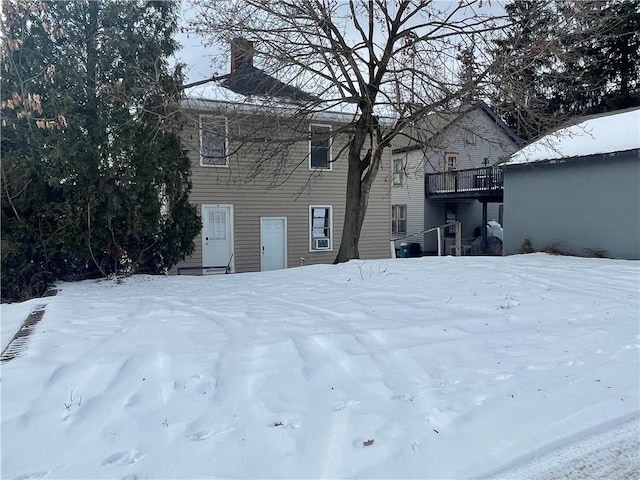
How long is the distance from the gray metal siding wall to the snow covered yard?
20.9 ft

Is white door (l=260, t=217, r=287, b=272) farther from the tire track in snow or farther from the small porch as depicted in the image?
the tire track in snow

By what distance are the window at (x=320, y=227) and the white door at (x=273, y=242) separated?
94 cm

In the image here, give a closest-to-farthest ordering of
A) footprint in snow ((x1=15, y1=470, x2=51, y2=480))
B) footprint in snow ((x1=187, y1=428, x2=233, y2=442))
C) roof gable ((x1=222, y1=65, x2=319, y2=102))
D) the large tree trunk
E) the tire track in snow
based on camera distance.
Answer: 1. footprint in snow ((x1=15, y1=470, x2=51, y2=480))
2. the tire track in snow
3. footprint in snow ((x1=187, y1=428, x2=233, y2=442))
4. roof gable ((x1=222, y1=65, x2=319, y2=102))
5. the large tree trunk

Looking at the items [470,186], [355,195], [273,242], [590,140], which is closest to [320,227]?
[273,242]

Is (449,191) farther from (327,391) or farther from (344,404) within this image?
(344,404)

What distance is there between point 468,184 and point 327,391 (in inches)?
789

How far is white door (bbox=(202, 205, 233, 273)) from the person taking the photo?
1392 cm

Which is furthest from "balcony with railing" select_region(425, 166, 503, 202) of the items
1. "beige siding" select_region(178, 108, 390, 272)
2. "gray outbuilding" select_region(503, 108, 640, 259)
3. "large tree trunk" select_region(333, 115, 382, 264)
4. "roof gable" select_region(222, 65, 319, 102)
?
"roof gable" select_region(222, 65, 319, 102)

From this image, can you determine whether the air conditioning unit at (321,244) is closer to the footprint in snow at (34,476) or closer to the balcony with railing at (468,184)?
the balcony with railing at (468,184)

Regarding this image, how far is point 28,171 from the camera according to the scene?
25.3ft

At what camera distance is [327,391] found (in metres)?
3.16

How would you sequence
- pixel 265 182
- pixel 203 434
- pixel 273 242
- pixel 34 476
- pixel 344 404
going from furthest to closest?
pixel 273 242 → pixel 265 182 → pixel 344 404 → pixel 203 434 → pixel 34 476

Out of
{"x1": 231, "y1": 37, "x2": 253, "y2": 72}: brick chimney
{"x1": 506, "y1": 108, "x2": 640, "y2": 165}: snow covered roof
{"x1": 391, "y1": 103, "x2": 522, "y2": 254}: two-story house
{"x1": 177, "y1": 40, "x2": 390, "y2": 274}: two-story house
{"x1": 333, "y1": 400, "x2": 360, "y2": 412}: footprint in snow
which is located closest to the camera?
{"x1": 333, "y1": 400, "x2": 360, "y2": 412}: footprint in snow

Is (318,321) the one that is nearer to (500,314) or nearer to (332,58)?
(500,314)
